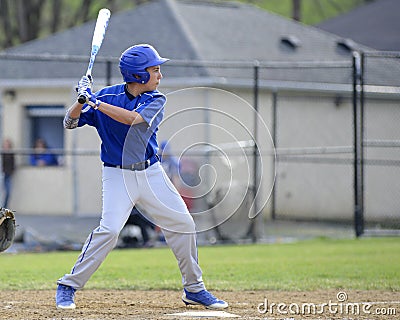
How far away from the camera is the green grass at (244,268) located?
9.40m

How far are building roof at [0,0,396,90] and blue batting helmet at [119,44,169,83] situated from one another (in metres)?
11.6

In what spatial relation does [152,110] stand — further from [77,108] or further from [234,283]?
[234,283]

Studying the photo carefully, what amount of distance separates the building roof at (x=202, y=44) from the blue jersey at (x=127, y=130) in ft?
38.0

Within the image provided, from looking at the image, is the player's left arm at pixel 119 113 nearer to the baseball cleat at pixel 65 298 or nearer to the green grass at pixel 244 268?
the baseball cleat at pixel 65 298

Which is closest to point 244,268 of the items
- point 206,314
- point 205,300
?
point 205,300

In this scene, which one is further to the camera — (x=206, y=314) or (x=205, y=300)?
(x=205, y=300)

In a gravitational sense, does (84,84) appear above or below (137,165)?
above

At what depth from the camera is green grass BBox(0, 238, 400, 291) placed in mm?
9398

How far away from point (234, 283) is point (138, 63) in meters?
3.21

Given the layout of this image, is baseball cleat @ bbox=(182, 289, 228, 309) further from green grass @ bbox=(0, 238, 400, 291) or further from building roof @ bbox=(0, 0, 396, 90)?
building roof @ bbox=(0, 0, 396, 90)

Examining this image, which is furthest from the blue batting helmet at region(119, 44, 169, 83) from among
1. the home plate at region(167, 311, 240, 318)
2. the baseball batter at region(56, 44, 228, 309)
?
the home plate at region(167, 311, 240, 318)

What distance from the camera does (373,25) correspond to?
29.7 m

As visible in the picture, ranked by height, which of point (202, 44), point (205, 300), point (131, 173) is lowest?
point (205, 300)

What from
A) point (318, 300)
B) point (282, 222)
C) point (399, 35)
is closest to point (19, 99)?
point (282, 222)
